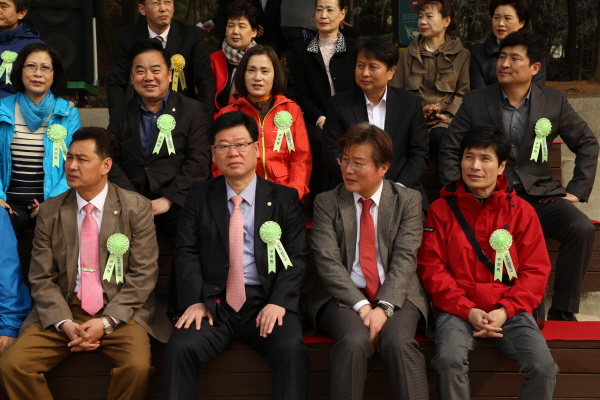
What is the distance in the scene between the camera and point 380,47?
14.6 ft

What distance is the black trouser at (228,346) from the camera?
3.23 metres

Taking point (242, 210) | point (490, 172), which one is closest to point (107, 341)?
point (242, 210)

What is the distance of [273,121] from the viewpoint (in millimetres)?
4617

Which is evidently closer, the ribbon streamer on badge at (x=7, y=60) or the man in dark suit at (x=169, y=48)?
the ribbon streamer on badge at (x=7, y=60)

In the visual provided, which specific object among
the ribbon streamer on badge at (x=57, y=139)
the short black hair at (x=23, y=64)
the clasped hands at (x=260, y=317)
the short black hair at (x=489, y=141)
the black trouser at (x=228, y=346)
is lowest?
the black trouser at (x=228, y=346)

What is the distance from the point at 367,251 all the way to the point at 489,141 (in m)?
0.85

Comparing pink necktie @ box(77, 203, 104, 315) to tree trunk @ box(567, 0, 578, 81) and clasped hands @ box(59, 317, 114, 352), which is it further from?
tree trunk @ box(567, 0, 578, 81)

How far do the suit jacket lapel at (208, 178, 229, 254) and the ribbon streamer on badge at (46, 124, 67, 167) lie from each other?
122 cm

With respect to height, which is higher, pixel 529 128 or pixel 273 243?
pixel 529 128

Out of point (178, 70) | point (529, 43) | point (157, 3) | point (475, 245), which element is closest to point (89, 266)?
point (475, 245)

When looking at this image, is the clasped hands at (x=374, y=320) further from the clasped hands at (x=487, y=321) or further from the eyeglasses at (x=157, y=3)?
the eyeglasses at (x=157, y=3)

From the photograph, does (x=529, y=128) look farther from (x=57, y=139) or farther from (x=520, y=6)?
(x=57, y=139)

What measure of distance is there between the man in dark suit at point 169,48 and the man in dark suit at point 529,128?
1.85 meters

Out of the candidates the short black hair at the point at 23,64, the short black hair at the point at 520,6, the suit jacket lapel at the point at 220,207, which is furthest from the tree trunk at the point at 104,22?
the suit jacket lapel at the point at 220,207
